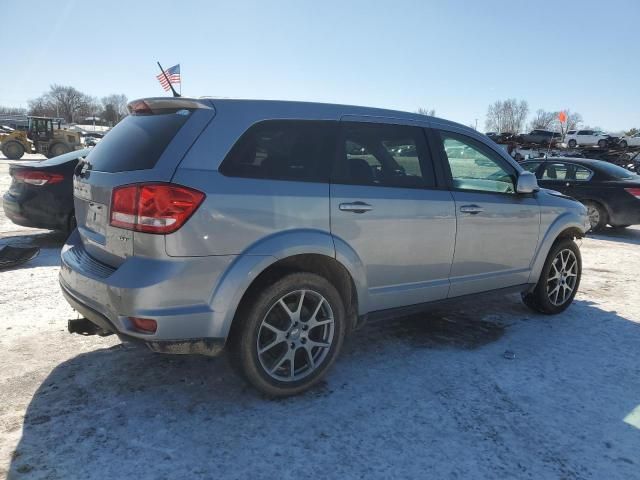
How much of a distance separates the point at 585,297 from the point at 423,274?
10.3 feet

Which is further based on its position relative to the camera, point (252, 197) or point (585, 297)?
point (585, 297)

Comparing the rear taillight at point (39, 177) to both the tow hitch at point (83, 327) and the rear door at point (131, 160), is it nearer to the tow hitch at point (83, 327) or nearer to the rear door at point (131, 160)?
the rear door at point (131, 160)

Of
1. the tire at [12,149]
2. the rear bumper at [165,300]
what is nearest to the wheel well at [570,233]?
the rear bumper at [165,300]

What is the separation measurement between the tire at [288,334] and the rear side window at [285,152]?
63 cm

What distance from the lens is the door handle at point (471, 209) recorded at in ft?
12.6

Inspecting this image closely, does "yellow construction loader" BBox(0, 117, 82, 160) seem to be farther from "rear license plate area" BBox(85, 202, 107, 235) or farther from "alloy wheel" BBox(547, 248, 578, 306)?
"alloy wheel" BBox(547, 248, 578, 306)

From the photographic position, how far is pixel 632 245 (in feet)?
30.5

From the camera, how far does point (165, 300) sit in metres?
2.60

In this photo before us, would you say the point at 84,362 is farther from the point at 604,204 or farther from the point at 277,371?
the point at 604,204

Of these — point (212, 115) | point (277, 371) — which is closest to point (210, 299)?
point (277, 371)

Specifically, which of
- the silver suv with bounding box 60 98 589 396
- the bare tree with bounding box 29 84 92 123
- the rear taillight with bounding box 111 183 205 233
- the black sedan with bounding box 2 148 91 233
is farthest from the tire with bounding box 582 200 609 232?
the bare tree with bounding box 29 84 92 123

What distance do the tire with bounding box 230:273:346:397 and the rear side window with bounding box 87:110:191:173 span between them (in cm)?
100

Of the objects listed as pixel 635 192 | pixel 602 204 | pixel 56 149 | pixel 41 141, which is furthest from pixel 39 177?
pixel 41 141

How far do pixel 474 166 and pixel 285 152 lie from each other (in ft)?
6.38
